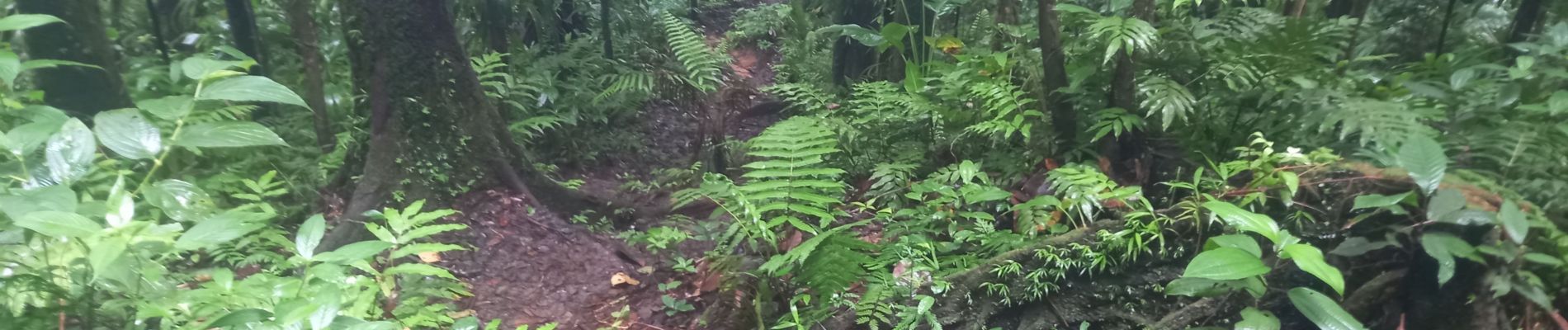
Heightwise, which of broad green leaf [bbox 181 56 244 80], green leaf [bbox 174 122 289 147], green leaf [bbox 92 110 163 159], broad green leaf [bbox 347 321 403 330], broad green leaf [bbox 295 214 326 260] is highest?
broad green leaf [bbox 181 56 244 80]

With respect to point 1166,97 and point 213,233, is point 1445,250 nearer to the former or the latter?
point 1166,97

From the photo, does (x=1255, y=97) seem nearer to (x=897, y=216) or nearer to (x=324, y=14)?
(x=897, y=216)

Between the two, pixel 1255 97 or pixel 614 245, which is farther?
pixel 614 245

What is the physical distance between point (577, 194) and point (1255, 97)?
12.6ft

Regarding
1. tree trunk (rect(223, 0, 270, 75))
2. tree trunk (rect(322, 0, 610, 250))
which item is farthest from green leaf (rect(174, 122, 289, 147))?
tree trunk (rect(223, 0, 270, 75))

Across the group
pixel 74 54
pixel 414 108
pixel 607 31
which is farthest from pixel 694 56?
pixel 74 54

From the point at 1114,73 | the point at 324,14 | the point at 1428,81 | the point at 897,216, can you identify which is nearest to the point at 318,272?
the point at 897,216

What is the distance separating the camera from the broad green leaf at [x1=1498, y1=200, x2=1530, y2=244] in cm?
177

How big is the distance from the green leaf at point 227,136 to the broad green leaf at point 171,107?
34 mm

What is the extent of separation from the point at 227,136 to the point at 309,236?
24 centimetres

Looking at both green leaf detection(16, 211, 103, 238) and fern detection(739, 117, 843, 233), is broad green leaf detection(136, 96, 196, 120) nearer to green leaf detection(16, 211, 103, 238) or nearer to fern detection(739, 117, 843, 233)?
green leaf detection(16, 211, 103, 238)

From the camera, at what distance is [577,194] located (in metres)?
5.04

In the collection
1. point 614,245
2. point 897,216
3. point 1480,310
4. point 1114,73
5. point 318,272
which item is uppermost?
point 318,272

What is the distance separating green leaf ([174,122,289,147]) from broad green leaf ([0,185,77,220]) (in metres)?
0.18
